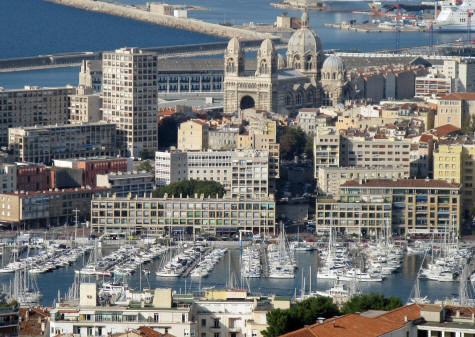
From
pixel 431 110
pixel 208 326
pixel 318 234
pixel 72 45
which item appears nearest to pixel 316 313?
pixel 208 326

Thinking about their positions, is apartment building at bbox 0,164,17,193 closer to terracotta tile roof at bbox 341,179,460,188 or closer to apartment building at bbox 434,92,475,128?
terracotta tile roof at bbox 341,179,460,188

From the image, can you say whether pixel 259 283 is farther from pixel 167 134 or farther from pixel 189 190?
pixel 167 134

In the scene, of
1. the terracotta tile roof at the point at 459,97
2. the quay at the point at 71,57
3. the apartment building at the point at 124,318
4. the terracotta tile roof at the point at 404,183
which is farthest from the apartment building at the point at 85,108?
the apartment building at the point at 124,318

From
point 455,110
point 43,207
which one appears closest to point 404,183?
point 43,207

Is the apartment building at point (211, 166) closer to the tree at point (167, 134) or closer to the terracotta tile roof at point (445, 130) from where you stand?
the tree at point (167, 134)

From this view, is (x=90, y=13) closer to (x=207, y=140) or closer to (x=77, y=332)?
(x=207, y=140)

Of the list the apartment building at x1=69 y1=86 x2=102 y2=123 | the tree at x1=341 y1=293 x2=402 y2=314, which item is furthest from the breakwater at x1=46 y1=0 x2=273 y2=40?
the tree at x1=341 y1=293 x2=402 y2=314
